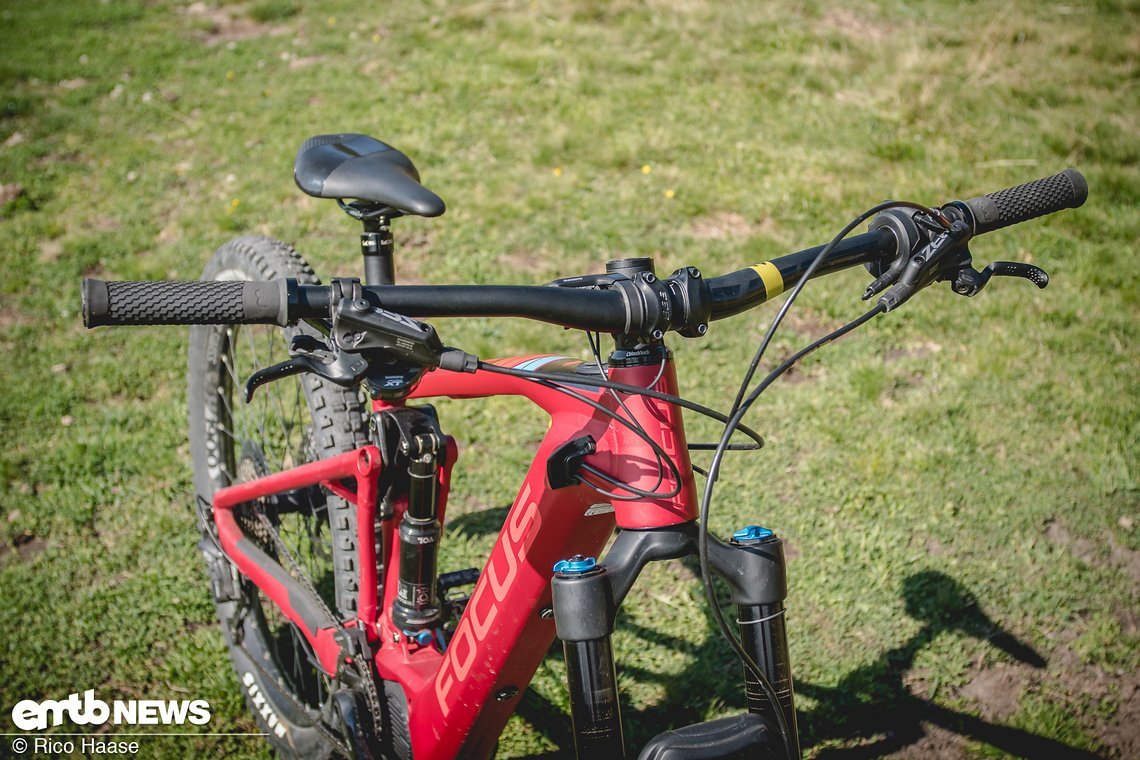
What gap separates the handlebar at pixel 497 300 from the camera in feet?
4.59

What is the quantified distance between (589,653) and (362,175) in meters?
1.26

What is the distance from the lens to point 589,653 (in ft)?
4.96

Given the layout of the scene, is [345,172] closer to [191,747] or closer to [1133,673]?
[191,747]

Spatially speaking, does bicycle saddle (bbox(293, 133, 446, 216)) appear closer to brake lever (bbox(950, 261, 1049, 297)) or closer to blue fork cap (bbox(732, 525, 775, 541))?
blue fork cap (bbox(732, 525, 775, 541))

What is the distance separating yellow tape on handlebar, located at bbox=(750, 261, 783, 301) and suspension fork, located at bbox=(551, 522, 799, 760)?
439mm

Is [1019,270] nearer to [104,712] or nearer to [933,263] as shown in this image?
[933,263]

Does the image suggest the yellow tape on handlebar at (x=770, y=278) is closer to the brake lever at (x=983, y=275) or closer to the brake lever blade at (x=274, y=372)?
the brake lever at (x=983, y=275)

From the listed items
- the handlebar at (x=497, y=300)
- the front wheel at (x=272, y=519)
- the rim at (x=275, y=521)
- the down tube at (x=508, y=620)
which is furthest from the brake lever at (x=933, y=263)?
the rim at (x=275, y=521)

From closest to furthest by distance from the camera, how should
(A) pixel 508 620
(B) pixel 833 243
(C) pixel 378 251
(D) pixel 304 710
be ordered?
(B) pixel 833 243 → (A) pixel 508 620 → (C) pixel 378 251 → (D) pixel 304 710

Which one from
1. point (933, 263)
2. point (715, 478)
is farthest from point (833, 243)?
point (715, 478)

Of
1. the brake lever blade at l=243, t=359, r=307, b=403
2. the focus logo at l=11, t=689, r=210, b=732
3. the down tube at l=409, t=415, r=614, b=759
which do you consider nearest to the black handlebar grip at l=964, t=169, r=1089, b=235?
the down tube at l=409, t=415, r=614, b=759

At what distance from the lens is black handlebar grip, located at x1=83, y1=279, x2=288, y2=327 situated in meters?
1.39

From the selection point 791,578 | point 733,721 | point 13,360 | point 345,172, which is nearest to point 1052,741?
point 791,578

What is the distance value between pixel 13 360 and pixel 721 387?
3.81 metres
